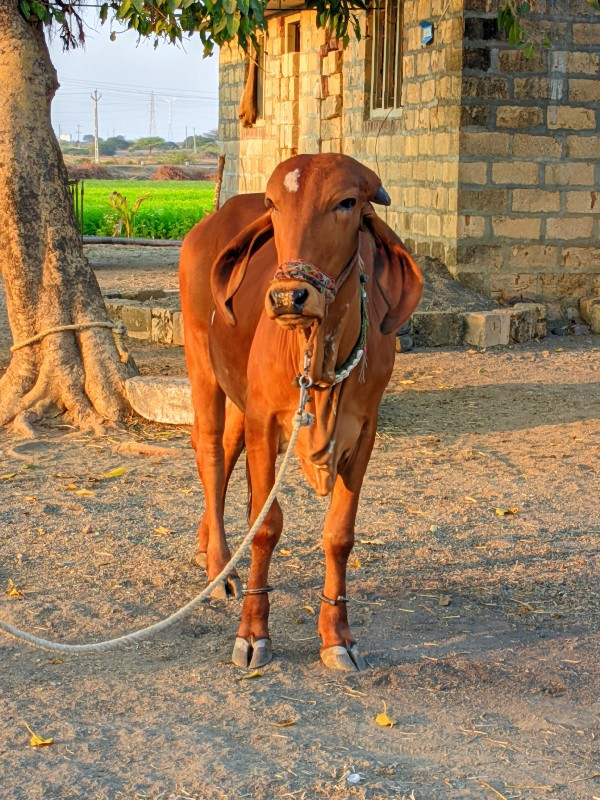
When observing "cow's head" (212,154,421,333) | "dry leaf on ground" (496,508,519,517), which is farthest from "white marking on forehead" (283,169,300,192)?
"dry leaf on ground" (496,508,519,517)

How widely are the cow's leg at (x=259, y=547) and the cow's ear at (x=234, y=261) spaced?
47 cm

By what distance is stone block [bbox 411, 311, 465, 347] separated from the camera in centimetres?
1144

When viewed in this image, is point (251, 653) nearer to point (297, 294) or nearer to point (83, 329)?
point (297, 294)

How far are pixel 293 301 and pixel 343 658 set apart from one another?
1.49 meters

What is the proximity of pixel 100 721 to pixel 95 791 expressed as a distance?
1.58 feet

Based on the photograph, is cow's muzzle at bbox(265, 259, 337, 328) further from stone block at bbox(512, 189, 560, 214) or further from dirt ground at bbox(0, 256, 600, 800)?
stone block at bbox(512, 189, 560, 214)

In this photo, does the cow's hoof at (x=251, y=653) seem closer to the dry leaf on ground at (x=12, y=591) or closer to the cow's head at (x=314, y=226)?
the dry leaf on ground at (x=12, y=591)

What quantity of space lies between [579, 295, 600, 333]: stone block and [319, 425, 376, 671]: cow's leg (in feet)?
27.9

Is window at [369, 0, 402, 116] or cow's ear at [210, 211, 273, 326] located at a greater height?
window at [369, 0, 402, 116]

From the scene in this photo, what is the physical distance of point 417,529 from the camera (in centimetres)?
606

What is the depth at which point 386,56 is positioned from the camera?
1351 centimetres

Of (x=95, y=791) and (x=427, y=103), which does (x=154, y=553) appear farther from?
(x=427, y=103)

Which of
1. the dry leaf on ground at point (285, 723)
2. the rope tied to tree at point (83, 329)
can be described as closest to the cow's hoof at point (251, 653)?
the dry leaf on ground at point (285, 723)

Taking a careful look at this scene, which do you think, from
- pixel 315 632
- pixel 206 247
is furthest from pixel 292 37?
pixel 315 632
